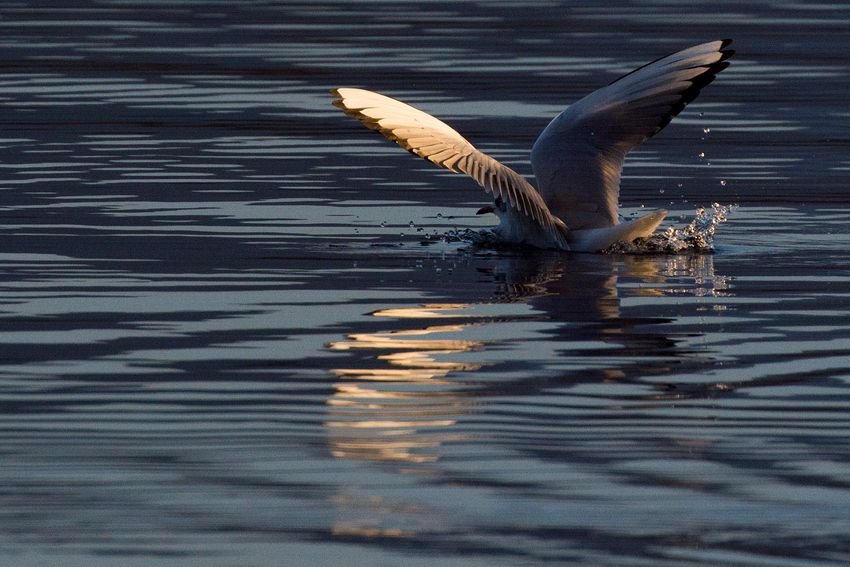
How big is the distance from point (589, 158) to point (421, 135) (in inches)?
86.7

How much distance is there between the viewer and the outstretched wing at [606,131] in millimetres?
12109

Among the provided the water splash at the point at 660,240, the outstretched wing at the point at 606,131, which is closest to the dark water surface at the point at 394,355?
the water splash at the point at 660,240

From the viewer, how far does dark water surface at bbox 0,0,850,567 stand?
5.24 meters

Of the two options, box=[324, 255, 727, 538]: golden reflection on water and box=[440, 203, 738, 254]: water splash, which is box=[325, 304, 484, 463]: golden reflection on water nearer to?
box=[324, 255, 727, 538]: golden reflection on water

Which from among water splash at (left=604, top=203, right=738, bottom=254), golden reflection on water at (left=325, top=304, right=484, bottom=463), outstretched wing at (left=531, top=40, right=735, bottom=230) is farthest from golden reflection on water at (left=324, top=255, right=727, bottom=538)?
outstretched wing at (left=531, top=40, right=735, bottom=230)

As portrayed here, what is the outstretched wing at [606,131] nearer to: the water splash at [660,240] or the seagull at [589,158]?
the seagull at [589,158]

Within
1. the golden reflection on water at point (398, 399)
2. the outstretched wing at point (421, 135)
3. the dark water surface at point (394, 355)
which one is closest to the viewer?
the dark water surface at point (394, 355)

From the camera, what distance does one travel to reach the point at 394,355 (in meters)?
7.68

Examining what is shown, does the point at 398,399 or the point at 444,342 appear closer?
the point at 398,399

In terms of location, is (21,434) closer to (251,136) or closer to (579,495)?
(579,495)

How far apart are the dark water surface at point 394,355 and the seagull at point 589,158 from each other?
34 cm

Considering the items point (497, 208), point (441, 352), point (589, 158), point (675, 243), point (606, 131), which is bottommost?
point (441, 352)

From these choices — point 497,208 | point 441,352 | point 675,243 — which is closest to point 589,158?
point 497,208

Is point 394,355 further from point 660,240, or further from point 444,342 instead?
point 660,240
